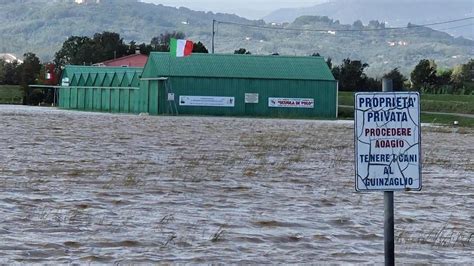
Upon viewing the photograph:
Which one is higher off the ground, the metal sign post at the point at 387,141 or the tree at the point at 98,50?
the tree at the point at 98,50

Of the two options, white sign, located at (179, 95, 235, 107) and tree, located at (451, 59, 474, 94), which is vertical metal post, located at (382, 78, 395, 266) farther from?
tree, located at (451, 59, 474, 94)

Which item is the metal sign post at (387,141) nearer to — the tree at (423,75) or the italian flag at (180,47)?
the italian flag at (180,47)

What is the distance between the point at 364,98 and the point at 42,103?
4519 inches

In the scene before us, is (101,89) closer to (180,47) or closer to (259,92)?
(180,47)

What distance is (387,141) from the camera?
7172 millimetres

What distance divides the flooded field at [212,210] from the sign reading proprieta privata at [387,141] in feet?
12.5

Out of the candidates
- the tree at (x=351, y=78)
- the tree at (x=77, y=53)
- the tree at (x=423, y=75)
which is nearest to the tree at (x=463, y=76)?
the tree at (x=423, y=75)

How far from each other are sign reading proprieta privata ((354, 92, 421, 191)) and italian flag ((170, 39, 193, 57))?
70.0 meters

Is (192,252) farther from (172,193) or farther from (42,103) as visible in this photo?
(42,103)

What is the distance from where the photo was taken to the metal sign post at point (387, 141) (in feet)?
23.5

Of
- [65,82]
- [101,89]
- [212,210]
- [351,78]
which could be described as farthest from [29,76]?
[212,210]

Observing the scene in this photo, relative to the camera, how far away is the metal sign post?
23.5 feet

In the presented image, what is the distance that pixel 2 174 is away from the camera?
18.4 metres

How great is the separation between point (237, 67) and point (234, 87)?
7.97 ft
